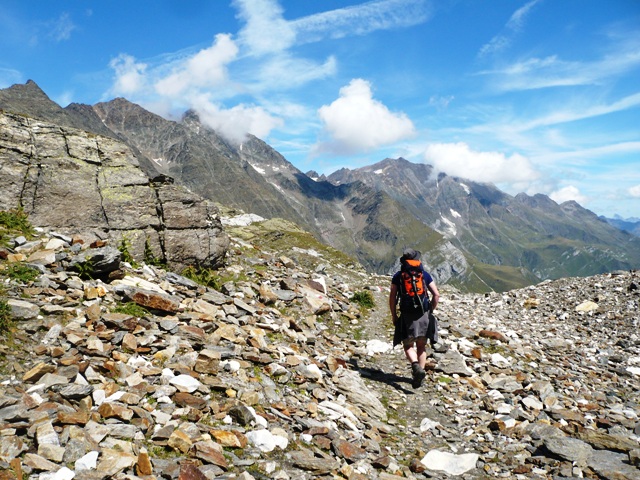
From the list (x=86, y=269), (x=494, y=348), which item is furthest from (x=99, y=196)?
(x=494, y=348)

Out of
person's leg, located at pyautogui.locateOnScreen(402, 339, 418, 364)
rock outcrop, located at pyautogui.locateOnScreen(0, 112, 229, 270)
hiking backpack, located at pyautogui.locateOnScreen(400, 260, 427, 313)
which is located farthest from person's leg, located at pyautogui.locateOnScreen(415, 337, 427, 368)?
rock outcrop, located at pyautogui.locateOnScreen(0, 112, 229, 270)

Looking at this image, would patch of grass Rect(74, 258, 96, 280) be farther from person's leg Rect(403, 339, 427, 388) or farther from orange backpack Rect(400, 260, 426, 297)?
person's leg Rect(403, 339, 427, 388)

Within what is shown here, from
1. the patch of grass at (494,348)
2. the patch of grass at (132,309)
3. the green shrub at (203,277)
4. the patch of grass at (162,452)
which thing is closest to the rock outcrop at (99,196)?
the green shrub at (203,277)

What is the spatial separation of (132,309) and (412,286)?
25.2 ft

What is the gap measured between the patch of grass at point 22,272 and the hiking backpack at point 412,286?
9503 millimetres

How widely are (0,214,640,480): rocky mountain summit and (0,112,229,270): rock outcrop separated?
1.38 metres

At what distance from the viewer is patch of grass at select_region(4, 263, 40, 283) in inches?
343

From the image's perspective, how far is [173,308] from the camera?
399 inches

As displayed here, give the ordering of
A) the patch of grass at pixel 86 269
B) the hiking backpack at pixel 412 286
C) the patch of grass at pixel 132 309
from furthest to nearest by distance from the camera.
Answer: the hiking backpack at pixel 412 286 < the patch of grass at pixel 86 269 < the patch of grass at pixel 132 309

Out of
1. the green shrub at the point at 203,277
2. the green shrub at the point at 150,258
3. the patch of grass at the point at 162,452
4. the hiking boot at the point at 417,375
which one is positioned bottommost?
the hiking boot at the point at 417,375

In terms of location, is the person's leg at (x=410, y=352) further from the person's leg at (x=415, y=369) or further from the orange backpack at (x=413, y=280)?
the orange backpack at (x=413, y=280)

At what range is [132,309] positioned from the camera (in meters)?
9.49

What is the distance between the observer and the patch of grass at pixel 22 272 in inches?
343

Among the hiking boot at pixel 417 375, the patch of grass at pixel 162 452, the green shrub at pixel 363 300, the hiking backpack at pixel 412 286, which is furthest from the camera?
the green shrub at pixel 363 300
